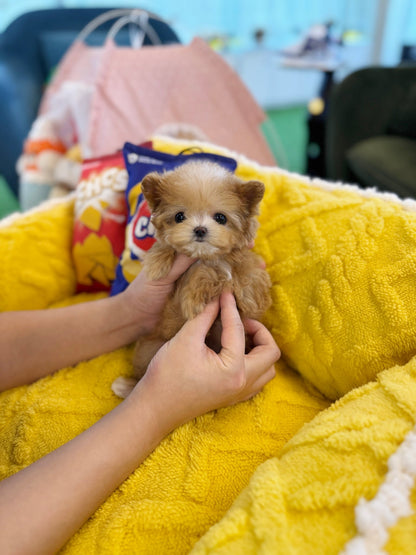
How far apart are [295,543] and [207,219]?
51 centimetres

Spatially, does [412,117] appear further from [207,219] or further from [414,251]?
[207,219]

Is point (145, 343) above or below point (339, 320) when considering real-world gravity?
below

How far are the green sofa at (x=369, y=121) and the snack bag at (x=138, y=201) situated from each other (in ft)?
4.32

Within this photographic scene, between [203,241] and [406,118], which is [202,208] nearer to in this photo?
[203,241]

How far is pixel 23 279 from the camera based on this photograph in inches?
47.9

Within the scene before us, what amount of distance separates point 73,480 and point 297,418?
45 centimetres

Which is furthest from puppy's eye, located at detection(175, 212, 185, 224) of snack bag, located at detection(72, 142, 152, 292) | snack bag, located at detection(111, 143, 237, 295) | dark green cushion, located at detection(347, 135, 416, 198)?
dark green cushion, located at detection(347, 135, 416, 198)

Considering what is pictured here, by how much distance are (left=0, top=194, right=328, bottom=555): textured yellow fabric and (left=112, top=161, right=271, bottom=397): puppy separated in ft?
0.40

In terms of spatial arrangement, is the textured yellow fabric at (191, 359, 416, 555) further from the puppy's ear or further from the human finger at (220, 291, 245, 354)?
the puppy's ear

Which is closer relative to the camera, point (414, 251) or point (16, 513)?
point (16, 513)

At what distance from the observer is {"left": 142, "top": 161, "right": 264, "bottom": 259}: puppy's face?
2.45ft

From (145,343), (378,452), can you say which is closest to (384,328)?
(378,452)

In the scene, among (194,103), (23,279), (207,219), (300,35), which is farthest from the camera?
(300,35)

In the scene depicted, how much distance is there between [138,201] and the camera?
43.4 inches
